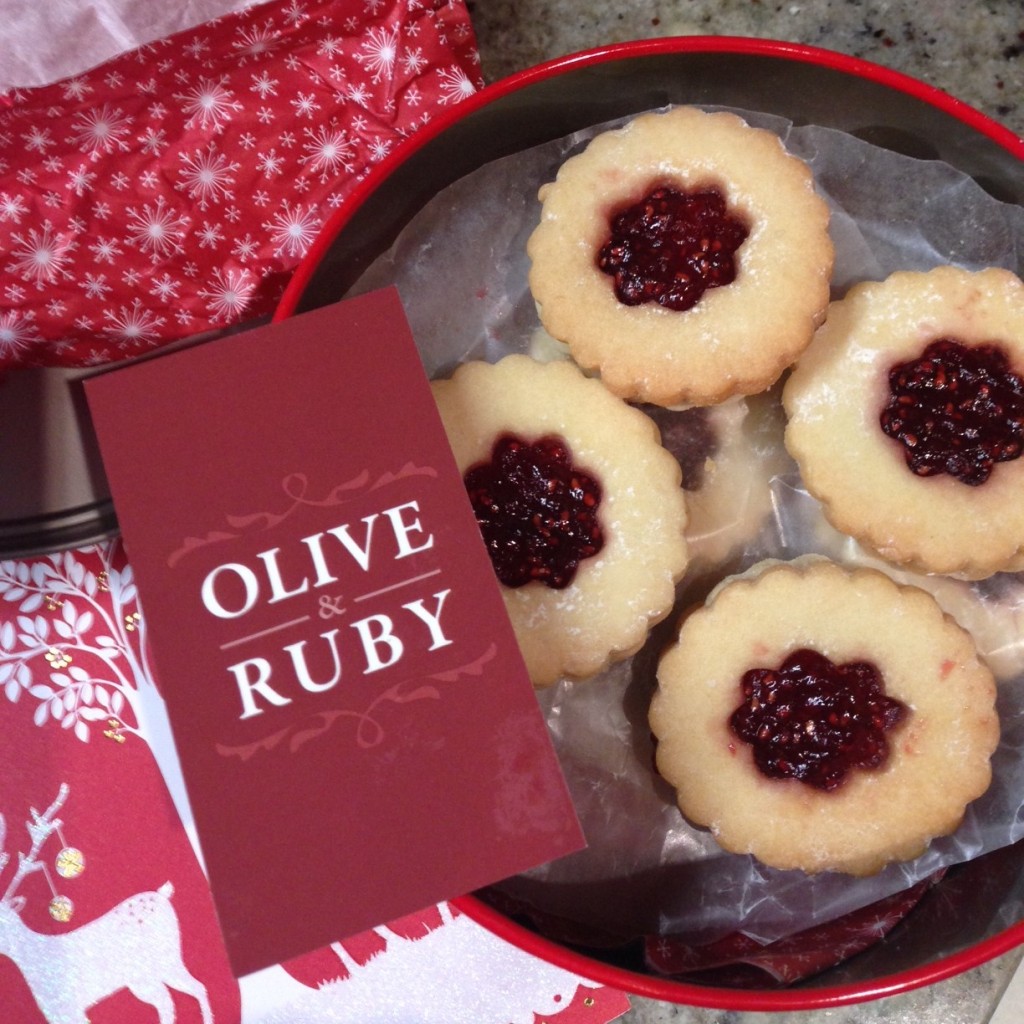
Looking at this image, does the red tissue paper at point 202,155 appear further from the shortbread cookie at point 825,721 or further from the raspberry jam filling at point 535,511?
the shortbread cookie at point 825,721

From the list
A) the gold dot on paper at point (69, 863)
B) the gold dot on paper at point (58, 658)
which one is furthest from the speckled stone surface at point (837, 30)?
the gold dot on paper at point (69, 863)

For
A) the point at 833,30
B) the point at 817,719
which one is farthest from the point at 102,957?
the point at 833,30

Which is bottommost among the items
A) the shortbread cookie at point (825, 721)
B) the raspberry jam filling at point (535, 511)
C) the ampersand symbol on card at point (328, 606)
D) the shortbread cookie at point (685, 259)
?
the shortbread cookie at point (825, 721)

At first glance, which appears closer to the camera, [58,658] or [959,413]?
[959,413]

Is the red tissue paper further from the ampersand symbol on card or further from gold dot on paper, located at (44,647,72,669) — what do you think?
the ampersand symbol on card

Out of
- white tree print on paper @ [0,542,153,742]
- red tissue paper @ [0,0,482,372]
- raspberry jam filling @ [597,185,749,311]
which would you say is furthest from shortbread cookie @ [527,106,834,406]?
white tree print on paper @ [0,542,153,742]

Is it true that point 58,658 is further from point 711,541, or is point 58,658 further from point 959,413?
point 959,413

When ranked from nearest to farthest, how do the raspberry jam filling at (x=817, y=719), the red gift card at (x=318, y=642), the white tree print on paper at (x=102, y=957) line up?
the red gift card at (x=318, y=642) < the raspberry jam filling at (x=817, y=719) < the white tree print on paper at (x=102, y=957)
